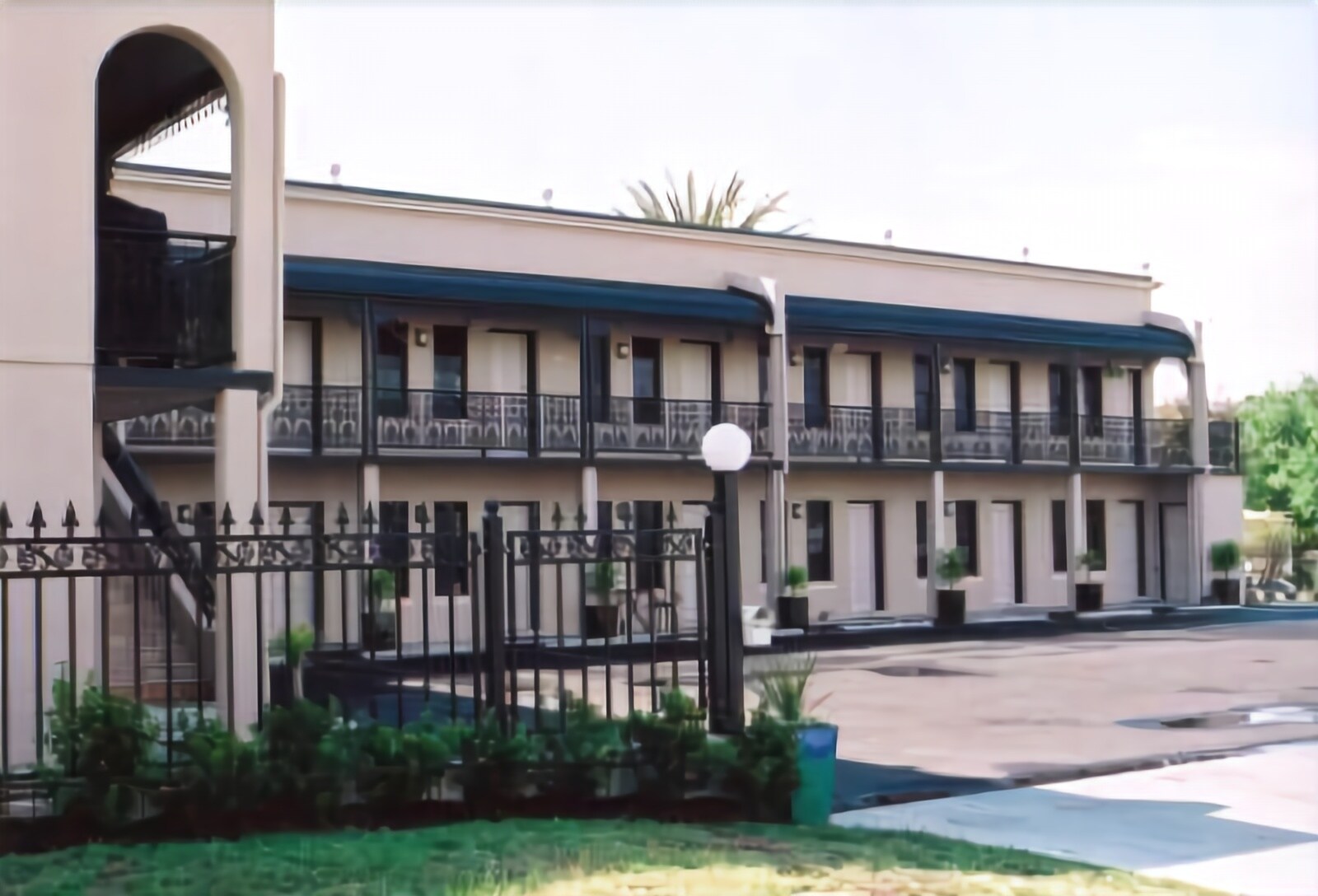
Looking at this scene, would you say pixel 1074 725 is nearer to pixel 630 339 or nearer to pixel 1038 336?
pixel 630 339

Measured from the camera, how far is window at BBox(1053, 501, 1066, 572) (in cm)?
3613

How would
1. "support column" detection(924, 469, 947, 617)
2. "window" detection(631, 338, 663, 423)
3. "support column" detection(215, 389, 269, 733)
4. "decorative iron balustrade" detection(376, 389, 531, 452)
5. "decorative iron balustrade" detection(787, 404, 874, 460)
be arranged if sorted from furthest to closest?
"support column" detection(924, 469, 947, 617) < "decorative iron balustrade" detection(787, 404, 874, 460) < "window" detection(631, 338, 663, 423) < "decorative iron balustrade" detection(376, 389, 531, 452) < "support column" detection(215, 389, 269, 733)

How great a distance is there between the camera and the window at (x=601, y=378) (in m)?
29.3

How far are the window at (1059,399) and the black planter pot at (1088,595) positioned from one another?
3702 mm

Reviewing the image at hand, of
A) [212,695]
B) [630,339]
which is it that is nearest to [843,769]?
[212,695]

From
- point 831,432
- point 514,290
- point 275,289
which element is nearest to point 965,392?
point 831,432

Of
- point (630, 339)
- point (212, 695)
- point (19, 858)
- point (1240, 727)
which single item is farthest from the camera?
point (630, 339)

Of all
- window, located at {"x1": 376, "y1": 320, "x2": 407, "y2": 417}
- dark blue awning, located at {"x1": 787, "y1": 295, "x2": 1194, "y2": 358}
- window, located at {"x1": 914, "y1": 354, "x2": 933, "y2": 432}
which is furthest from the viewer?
window, located at {"x1": 914, "y1": 354, "x2": 933, "y2": 432}

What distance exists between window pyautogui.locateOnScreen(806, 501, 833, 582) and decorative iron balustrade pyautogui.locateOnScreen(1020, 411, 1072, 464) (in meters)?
5.21

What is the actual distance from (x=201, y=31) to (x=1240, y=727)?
37.5ft

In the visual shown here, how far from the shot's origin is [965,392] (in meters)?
35.0

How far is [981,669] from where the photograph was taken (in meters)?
21.7

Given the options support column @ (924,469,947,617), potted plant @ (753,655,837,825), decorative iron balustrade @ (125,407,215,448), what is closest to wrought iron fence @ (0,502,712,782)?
potted plant @ (753,655,837,825)

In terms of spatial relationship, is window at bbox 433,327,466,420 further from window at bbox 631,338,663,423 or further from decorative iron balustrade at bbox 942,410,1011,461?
decorative iron balustrade at bbox 942,410,1011,461
